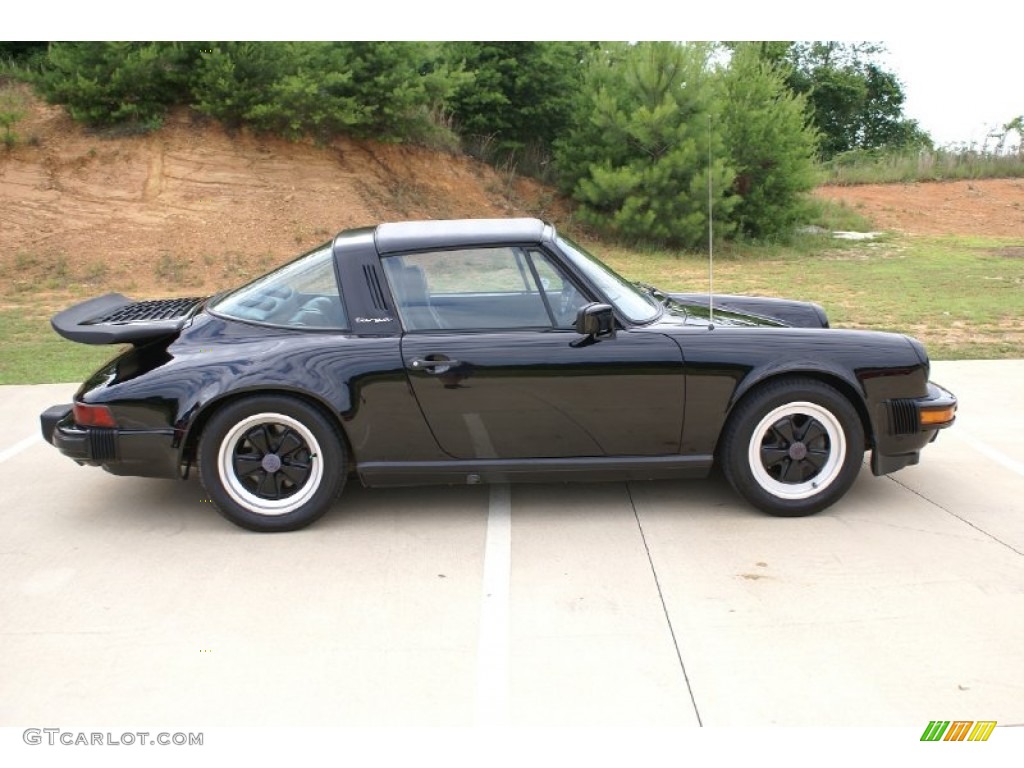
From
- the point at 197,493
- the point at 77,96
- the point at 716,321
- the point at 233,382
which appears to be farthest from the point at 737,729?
the point at 77,96

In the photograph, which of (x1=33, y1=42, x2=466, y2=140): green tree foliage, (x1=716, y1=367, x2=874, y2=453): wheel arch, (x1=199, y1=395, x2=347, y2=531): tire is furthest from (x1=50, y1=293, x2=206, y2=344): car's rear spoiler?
(x1=33, y1=42, x2=466, y2=140): green tree foliage

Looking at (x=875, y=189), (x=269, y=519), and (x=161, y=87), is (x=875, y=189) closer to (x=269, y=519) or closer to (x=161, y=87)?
(x=161, y=87)

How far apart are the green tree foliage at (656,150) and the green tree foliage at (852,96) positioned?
2355cm


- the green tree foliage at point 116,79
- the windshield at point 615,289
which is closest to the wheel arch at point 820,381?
the windshield at point 615,289

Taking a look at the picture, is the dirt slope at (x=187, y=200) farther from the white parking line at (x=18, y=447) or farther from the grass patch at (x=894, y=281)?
the white parking line at (x=18, y=447)

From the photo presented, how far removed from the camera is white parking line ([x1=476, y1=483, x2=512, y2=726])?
303cm

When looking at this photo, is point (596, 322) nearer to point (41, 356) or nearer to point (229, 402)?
point (229, 402)

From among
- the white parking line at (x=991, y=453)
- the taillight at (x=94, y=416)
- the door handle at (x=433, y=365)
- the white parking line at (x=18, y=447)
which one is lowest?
the white parking line at (x=991, y=453)

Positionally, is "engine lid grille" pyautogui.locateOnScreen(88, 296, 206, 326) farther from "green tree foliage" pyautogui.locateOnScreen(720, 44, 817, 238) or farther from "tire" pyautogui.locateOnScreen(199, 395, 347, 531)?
"green tree foliage" pyautogui.locateOnScreen(720, 44, 817, 238)

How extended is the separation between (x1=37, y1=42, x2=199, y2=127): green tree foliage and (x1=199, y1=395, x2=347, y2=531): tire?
15.2 metres

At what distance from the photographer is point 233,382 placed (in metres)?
4.34

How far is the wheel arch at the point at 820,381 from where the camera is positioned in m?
4.43

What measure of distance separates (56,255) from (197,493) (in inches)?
506

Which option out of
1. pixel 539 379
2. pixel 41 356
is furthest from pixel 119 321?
pixel 41 356
